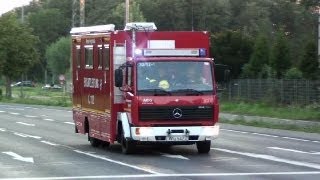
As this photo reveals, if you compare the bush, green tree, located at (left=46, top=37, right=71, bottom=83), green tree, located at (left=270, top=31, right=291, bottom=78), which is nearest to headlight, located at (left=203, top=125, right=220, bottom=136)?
the bush

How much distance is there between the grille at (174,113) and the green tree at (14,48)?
2313 inches

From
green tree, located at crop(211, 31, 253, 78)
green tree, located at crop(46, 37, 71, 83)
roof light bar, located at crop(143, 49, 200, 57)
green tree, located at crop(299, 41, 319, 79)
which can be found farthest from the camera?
green tree, located at crop(46, 37, 71, 83)

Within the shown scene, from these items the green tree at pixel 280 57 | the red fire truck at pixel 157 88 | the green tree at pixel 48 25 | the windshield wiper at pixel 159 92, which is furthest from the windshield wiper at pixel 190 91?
the green tree at pixel 48 25

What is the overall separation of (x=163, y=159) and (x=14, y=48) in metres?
60.1

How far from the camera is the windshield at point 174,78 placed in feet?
61.3

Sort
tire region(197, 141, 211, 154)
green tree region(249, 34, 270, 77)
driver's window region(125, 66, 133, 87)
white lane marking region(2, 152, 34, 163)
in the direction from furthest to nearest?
green tree region(249, 34, 270, 77) < tire region(197, 141, 211, 154) < driver's window region(125, 66, 133, 87) < white lane marking region(2, 152, 34, 163)

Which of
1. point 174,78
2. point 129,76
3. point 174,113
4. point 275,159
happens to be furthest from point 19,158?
point 275,159

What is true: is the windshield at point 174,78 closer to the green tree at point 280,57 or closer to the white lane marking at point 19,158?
the white lane marking at point 19,158

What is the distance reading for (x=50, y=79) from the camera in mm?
161125

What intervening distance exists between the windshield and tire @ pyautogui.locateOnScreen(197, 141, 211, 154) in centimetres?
150

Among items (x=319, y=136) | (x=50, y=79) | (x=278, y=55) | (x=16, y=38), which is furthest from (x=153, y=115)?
(x=50, y=79)

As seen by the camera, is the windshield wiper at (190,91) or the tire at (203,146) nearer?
the windshield wiper at (190,91)

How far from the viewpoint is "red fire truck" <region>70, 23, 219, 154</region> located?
18.6m

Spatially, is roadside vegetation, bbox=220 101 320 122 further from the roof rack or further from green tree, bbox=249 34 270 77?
the roof rack
